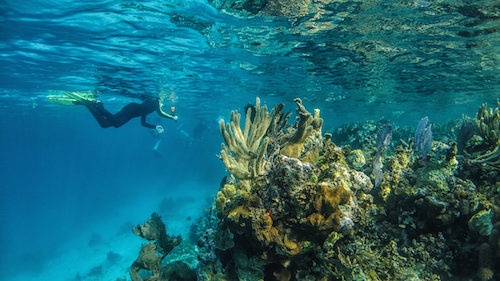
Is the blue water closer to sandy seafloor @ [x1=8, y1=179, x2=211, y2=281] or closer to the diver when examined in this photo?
the diver

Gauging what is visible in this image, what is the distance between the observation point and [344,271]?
2.77 metres

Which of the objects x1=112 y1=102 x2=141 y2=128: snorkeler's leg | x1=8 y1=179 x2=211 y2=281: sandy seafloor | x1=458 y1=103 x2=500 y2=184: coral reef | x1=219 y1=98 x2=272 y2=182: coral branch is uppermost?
x1=219 y1=98 x2=272 y2=182: coral branch

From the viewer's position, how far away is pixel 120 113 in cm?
1560

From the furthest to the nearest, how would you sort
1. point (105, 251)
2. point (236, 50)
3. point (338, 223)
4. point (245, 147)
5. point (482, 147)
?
point (105, 251), point (236, 50), point (482, 147), point (245, 147), point (338, 223)

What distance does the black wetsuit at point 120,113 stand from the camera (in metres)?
14.3

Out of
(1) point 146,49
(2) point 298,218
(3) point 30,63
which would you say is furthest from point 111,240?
(2) point 298,218

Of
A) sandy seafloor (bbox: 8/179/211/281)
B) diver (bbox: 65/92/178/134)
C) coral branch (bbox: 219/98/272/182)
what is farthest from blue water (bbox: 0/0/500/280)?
sandy seafloor (bbox: 8/179/211/281)

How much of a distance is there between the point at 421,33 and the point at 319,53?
201 inches

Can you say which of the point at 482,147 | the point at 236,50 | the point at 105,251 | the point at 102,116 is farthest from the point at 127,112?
the point at 105,251

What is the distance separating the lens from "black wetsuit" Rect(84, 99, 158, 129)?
14.3 m

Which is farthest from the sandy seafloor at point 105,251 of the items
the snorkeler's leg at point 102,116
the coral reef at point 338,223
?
the coral reef at point 338,223

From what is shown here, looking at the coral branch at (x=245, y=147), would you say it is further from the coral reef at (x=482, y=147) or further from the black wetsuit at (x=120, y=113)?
the black wetsuit at (x=120, y=113)

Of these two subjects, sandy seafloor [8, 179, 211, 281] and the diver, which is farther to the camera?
sandy seafloor [8, 179, 211, 281]

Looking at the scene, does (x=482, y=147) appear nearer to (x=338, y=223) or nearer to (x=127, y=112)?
(x=338, y=223)
